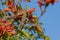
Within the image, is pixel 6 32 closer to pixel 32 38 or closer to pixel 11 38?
pixel 11 38

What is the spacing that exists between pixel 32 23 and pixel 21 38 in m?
0.26

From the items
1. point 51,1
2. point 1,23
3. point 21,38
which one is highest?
point 51,1

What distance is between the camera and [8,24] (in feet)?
6.84

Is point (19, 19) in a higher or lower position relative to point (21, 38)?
higher

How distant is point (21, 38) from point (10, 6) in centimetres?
34

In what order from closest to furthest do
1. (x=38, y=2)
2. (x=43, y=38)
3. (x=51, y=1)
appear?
(x=51, y=1)
(x=38, y=2)
(x=43, y=38)

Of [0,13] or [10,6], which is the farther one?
[0,13]

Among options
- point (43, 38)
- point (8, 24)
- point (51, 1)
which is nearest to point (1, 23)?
point (8, 24)

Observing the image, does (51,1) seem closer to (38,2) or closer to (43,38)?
(38,2)

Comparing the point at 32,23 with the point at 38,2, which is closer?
the point at 38,2

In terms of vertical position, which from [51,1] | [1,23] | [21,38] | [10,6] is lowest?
[21,38]

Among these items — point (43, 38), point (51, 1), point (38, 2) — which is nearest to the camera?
point (51, 1)

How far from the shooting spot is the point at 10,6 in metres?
2.17

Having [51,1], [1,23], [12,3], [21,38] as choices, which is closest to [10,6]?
[12,3]
